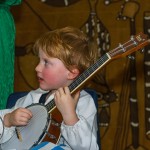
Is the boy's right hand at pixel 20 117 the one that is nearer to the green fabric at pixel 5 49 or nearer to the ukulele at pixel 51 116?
the ukulele at pixel 51 116

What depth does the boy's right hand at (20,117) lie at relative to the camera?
1.34 metres

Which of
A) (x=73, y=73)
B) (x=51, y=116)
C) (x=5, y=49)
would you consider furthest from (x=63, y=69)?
(x=5, y=49)

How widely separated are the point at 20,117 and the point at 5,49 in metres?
0.51

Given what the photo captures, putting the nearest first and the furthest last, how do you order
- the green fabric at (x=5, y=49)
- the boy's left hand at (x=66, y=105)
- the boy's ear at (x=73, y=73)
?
1. the boy's left hand at (x=66, y=105)
2. the boy's ear at (x=73, y=73)
3. the green fabric at (x=5, y=49)

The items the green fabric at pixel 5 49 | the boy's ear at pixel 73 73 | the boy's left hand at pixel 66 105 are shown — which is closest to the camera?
the boy's left hand at pixel 66 105

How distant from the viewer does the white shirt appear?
1285mm

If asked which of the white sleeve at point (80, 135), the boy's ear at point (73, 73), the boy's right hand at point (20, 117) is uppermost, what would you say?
the boy's ear at point (73, 73)

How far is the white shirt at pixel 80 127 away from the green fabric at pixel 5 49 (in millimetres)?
218

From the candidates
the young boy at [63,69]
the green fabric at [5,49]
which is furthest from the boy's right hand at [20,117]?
the green fabric at [5,49]

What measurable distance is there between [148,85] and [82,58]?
111 centimetres

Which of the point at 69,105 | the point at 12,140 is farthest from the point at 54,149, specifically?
the point at 12,140

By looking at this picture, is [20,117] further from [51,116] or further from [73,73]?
[73,73]

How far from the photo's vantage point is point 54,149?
3.61 ft

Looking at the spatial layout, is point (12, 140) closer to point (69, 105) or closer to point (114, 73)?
point (69, 105)
